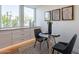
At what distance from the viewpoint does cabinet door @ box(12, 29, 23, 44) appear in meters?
3.83

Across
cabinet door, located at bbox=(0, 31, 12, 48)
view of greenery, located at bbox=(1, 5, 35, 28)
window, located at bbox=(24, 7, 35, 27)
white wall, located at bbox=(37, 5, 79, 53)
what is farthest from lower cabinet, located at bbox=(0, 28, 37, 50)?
white wall, located at bbox=(37, 5, 79, 53)

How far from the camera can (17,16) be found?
4.59 meters

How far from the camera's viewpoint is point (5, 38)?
3.47 m

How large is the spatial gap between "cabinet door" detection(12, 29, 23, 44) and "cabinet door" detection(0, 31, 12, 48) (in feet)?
0.63

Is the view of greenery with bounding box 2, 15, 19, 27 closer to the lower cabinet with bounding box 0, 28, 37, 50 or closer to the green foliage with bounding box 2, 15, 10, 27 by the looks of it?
the green foliage with bounding box 2, 15, 10, 27

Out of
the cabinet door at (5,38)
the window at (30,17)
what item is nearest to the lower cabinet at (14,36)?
the cabinet door at (5,38)

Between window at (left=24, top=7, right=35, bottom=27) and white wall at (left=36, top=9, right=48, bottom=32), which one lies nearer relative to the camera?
white wall at (left=36, top=9, right=48, bottom=32)

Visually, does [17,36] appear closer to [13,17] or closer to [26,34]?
[26,34]

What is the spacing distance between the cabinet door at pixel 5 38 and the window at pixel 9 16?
0.53m

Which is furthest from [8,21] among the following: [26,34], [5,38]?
[5,38]

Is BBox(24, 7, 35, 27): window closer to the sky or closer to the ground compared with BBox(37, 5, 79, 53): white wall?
closer to the sky

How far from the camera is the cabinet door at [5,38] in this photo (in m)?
3.35

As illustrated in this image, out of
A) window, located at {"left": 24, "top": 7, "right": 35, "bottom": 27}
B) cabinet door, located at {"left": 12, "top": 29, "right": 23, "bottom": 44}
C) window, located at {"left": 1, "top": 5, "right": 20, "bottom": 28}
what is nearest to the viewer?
cabinet door, located at {"left": 12, "top": 29, "right": 23, "bottom": 44}

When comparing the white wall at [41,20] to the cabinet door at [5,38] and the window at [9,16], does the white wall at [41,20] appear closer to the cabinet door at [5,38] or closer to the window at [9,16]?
the window at [9,16]
